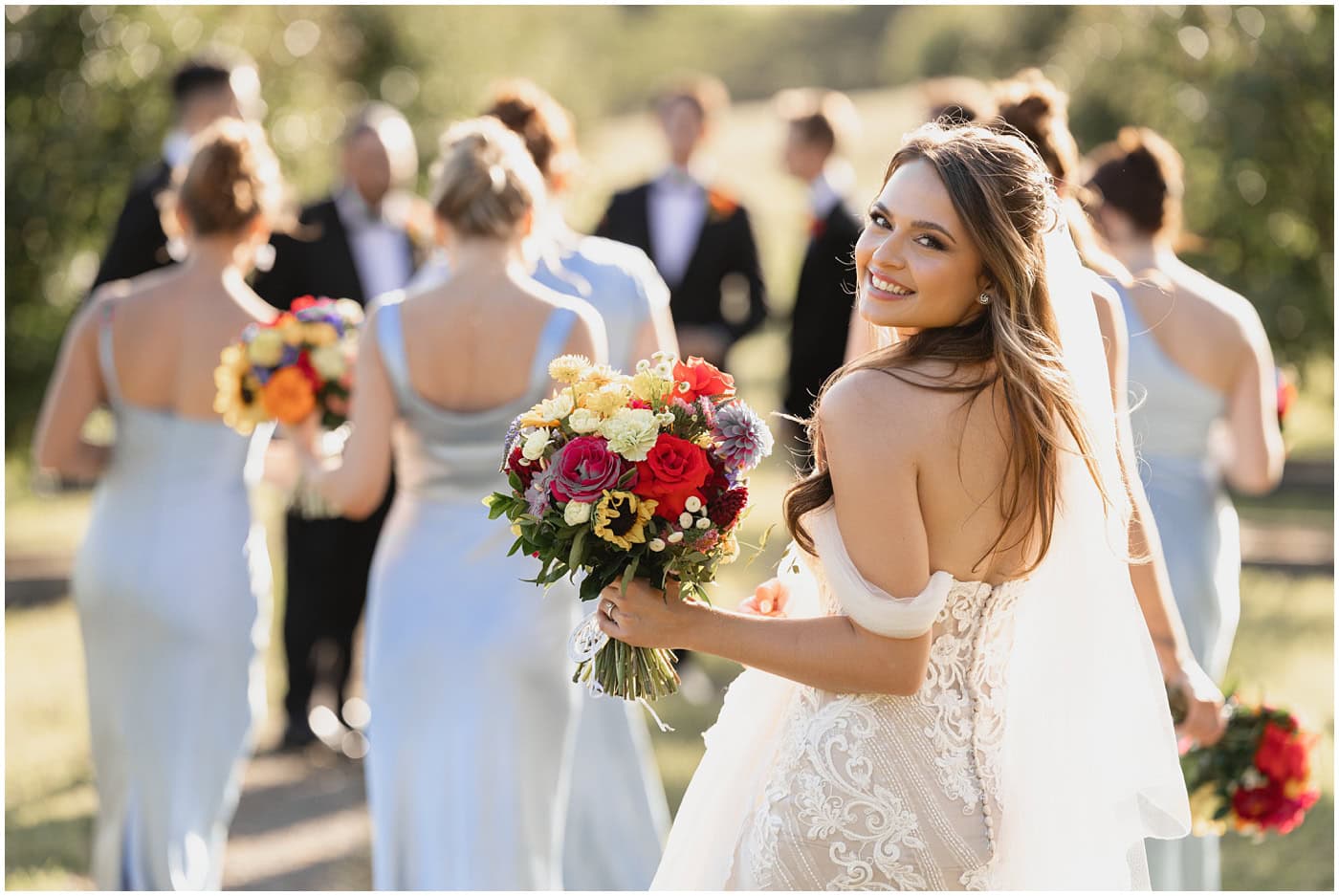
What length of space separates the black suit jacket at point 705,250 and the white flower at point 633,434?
631 cm

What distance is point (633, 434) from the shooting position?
283 centimetres

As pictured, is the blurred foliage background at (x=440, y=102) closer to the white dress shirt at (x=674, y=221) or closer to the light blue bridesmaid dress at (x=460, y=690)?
the white dress shirt at (x=674, y=221)

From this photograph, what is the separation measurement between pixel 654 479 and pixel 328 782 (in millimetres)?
5162

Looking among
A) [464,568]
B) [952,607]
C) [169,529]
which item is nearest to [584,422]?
[952,607]

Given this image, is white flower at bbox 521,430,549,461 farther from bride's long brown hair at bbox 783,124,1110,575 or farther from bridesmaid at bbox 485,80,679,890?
bridesmaid at bbox 485,80,679,890

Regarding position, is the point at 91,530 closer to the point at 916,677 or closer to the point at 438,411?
the point at 438,411

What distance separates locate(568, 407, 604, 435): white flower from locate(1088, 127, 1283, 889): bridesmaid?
2778 millimetres

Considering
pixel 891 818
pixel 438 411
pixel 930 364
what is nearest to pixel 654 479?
pixel 930 364

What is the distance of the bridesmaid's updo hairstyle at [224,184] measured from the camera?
523cm

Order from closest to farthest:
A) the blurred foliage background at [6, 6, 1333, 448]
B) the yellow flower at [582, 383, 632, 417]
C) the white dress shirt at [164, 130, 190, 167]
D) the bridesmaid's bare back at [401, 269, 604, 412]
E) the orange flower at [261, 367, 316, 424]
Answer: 1. the yellow flower at [582, 383, 632, 417]
2. the bridesmaid's bare back at [401, 269, 604, 412]
3. the orange flower at [261, 367, 316, 424]
4. the white dress shirt at [164, 130, 190, 167]
5. the blurred foliage background at [6, 6, 1333, 448]

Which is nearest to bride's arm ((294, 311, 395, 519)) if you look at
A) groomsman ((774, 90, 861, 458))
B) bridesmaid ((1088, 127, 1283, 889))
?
bridesmaid ((1088, 127, 1283, 889))

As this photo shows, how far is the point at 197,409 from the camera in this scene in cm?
531

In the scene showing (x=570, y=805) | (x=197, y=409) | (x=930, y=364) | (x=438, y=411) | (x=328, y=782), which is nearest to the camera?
(x=930, y=364)

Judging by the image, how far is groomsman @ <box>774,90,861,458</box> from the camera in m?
A: 8.69
